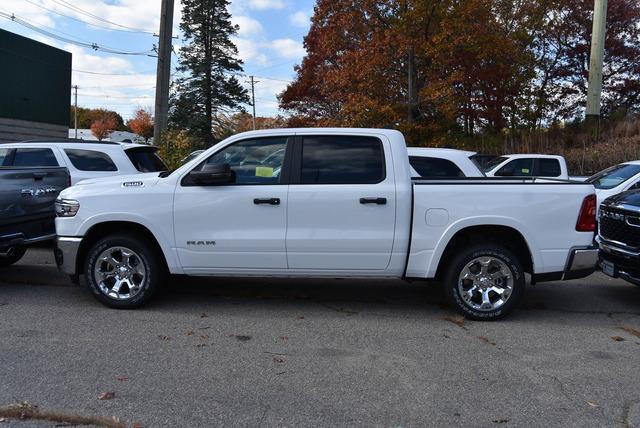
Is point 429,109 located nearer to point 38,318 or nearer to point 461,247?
point 461,247

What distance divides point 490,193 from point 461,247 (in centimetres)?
66

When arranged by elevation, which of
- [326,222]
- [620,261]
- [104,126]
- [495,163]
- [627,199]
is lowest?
[620,261]

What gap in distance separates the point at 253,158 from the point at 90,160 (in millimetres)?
4493

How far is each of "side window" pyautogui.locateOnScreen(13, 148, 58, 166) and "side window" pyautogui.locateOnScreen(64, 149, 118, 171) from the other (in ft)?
0.86

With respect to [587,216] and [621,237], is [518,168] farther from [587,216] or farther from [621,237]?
[587,216]

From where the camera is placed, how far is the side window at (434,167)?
8.18 metres

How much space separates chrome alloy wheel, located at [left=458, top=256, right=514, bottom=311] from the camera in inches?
229

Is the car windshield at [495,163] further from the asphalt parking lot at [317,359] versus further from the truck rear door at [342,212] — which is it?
the truck rear door at [342,212]

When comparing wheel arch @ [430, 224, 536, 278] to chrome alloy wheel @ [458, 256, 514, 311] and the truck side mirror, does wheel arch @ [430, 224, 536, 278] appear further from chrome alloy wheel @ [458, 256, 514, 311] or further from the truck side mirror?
the truck side mirror

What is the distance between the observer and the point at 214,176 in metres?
5.73

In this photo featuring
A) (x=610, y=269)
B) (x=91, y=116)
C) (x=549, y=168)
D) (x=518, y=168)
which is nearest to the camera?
(x=610, y=269)

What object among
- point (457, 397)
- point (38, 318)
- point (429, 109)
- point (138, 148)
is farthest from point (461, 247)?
point (429, 109)

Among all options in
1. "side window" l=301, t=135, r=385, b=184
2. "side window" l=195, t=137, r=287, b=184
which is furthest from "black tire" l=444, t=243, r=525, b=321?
"side window" l=195, t=137, r=287, b=184

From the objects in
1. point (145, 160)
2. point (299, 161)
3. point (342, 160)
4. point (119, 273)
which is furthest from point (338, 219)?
point (145, 160)
